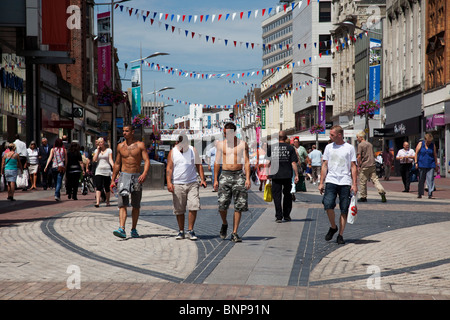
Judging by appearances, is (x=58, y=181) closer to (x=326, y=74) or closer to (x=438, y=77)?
(x=438, y=77)

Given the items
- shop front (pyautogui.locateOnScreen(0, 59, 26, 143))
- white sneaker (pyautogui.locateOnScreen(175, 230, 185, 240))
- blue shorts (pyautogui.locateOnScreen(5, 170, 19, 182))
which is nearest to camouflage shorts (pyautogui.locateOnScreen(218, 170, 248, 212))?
white sneaker (pyautogui.locateOnScreen(175, 230, 185, 240))

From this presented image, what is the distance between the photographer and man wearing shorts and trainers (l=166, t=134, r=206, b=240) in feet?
35.1

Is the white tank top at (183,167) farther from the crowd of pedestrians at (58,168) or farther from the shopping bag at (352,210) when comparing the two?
the crowd of pedestrians at (58,168)

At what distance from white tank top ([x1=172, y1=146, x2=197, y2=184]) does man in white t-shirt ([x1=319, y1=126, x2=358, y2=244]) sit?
75.2 inches

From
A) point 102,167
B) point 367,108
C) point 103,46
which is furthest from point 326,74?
point 102,167

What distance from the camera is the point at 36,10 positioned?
85.4 ft

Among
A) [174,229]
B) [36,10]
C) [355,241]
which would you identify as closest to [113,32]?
[36,10]

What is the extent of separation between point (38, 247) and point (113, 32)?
991 inches

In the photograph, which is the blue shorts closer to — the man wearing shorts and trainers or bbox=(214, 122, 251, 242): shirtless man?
the man wearing shorts and trainers

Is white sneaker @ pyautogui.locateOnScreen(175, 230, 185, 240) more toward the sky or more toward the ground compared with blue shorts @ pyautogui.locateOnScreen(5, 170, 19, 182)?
more toward the ground

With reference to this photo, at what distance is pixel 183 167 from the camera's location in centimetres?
1074
